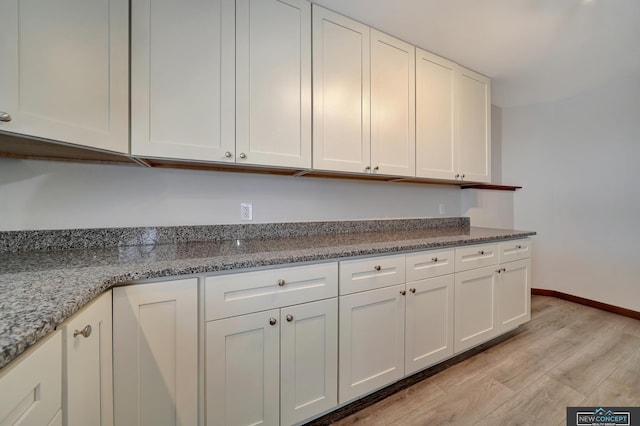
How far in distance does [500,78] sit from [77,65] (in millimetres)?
3119

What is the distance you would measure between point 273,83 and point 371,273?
118 centimetres

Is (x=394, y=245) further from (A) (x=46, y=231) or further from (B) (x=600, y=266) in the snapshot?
(B) (x=600, y=266)

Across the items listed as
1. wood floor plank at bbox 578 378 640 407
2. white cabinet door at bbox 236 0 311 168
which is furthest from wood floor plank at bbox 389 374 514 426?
white cabinet door at bbox 236 0 311 168

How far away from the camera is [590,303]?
2.75 meters

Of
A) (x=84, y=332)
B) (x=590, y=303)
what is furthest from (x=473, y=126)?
(x=84, y=332)

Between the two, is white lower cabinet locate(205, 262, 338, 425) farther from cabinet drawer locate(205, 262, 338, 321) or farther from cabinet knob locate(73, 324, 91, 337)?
cabinet knob locate(73, 324, 91, 337)

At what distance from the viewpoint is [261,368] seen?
3.59 feet

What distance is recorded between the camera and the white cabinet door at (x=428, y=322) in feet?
4.96

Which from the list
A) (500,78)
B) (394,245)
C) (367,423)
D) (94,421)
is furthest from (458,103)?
(94,421)

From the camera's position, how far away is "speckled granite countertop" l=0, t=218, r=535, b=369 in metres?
0.55

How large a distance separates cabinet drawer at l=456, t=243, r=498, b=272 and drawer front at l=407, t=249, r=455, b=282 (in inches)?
2.9

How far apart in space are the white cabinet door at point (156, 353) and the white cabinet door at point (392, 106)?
138 cm

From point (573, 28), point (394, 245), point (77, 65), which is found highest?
point (573, 28)

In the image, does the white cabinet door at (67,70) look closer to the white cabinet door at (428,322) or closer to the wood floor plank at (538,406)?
the white cabinet door at (428,322)
